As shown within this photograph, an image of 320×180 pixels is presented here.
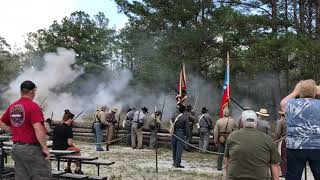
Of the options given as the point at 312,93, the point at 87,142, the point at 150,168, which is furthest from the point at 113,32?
the point at 312,93

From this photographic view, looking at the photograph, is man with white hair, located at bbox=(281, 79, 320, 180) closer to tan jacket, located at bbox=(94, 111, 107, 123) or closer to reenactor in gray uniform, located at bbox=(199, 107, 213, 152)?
reenactor in gray uniform, located at bbox=(199, 107, 213, 152)

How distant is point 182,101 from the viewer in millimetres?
17156

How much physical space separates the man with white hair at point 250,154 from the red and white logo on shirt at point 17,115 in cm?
287

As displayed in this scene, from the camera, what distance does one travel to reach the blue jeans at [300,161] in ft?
18.2

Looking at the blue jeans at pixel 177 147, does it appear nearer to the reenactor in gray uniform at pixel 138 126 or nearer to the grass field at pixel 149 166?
the grass field at pixel 149 166

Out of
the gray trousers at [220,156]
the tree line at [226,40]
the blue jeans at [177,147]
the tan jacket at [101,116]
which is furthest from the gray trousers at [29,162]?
the tan jacket at [101,116]

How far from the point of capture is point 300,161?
561 cm

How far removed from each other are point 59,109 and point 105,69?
8.40 meters

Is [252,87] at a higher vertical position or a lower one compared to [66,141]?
higher

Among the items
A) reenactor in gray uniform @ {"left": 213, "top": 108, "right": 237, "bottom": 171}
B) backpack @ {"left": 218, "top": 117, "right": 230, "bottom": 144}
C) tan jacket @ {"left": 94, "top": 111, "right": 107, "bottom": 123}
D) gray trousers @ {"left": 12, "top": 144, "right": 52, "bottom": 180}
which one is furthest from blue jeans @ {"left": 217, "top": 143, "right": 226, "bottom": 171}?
gray trousers @ {"left": 12, "top": 144, "right": 52, "bottom": 180}

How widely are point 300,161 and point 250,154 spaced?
914mm

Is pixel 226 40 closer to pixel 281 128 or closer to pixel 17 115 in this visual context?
pixel 281 128

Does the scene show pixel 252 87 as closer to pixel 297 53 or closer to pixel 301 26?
pixel 301 26

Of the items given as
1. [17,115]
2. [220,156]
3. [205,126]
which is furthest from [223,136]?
[17,115]
